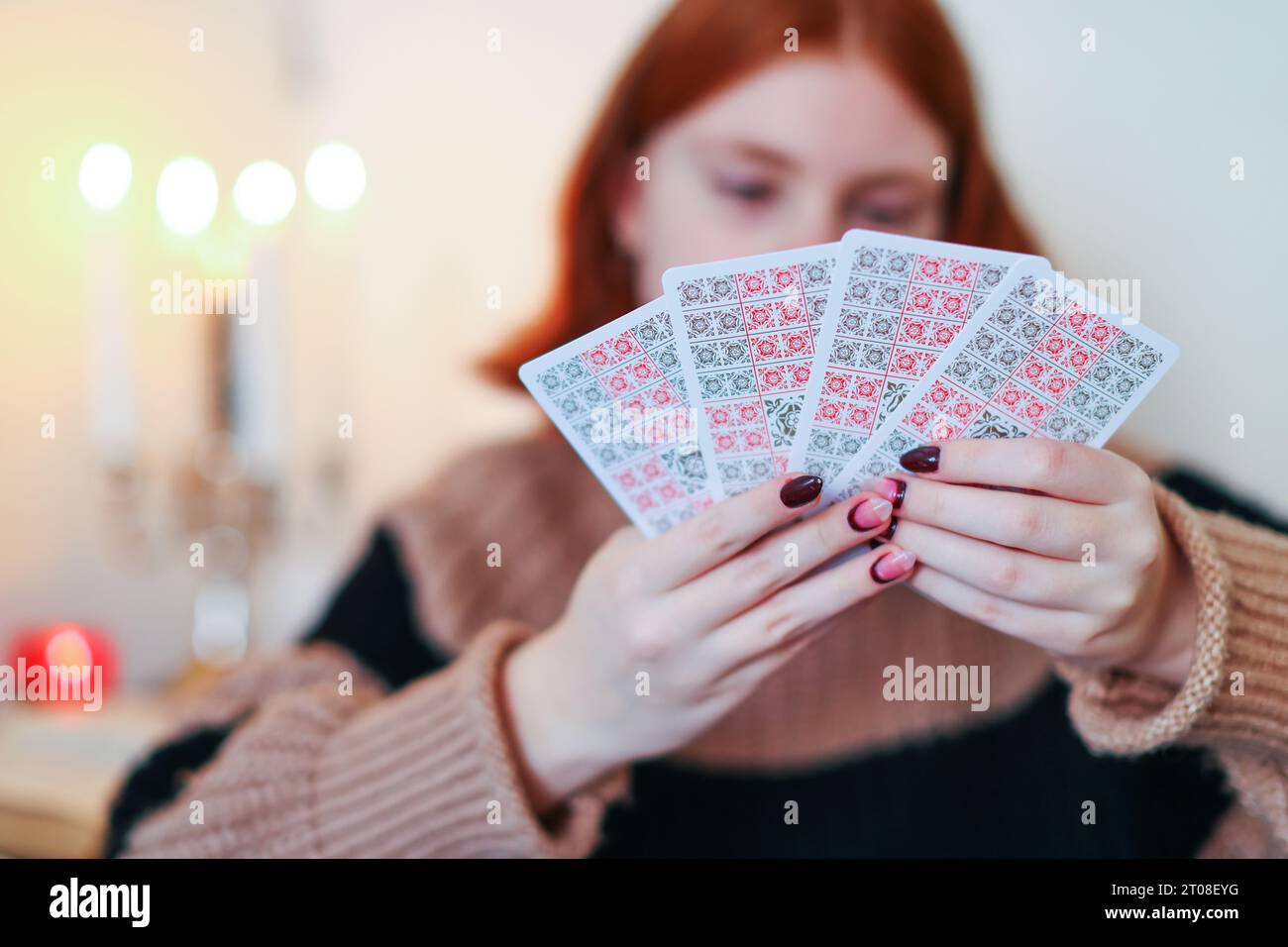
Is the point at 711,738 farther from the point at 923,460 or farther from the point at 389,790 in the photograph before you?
the point at 923,460

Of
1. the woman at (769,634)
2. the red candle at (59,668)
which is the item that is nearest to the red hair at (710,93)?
the woman at (769,634)

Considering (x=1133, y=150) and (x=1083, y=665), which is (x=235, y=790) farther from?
(x=1133, y=150)

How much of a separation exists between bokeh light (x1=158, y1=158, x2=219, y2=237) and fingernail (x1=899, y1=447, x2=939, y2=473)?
4.24ft

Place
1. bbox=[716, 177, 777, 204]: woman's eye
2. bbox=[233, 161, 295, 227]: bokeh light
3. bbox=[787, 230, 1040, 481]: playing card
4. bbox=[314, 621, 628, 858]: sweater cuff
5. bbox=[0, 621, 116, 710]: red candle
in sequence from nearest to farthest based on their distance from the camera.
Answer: bbox=[787, 230, 1040, 481]: playing card → bbox=[314, 621, 628, 858]: sweater cuff → bbox=[716, 177, 777, 204]: woman's eye → bbox=[0, 621, 116, 710]: red candle → bbox=[233, 161, 295, 227]: bokeh light

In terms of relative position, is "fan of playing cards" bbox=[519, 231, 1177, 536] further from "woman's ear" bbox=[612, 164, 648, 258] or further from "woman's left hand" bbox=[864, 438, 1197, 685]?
"woman's ear" bbox=[612, 164, 648, 258]

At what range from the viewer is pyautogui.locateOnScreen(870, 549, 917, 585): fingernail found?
56 cm

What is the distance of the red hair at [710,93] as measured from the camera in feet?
2.64

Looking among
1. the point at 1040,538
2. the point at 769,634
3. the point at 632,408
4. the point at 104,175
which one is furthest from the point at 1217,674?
the point at 104,175

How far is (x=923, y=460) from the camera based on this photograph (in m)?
0.55

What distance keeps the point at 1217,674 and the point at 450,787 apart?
1.68 feet

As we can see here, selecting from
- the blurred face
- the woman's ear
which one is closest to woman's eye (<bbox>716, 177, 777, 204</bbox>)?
the blurred face

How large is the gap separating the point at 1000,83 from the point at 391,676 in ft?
2.69
